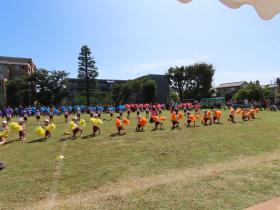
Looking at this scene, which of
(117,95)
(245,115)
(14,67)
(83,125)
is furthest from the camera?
(14,67)

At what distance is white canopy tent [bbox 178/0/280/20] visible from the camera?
3.11 m

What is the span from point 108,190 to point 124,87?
72914 mm

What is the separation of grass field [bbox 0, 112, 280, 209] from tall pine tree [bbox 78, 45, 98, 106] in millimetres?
48816

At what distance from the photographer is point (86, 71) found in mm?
65125

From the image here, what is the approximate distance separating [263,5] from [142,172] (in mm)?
7860

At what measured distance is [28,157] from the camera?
12.7 metres

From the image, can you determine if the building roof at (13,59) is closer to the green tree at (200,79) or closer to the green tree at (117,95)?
the green tree at (117,95)

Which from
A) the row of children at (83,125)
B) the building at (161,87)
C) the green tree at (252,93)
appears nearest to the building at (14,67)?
the building at (161,87)

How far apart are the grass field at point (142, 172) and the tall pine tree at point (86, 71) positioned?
4882 cm

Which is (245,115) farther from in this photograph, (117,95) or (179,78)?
(117,95)

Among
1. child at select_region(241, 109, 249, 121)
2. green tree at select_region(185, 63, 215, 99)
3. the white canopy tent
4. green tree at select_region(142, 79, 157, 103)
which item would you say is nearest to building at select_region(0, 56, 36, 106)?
green tree at select_region(142, 79, 157, 103)

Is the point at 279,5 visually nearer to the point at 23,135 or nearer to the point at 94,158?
the point at 94,158

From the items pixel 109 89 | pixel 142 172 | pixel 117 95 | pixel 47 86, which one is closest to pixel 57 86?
pixel 47 86

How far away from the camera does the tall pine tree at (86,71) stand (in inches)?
2564
